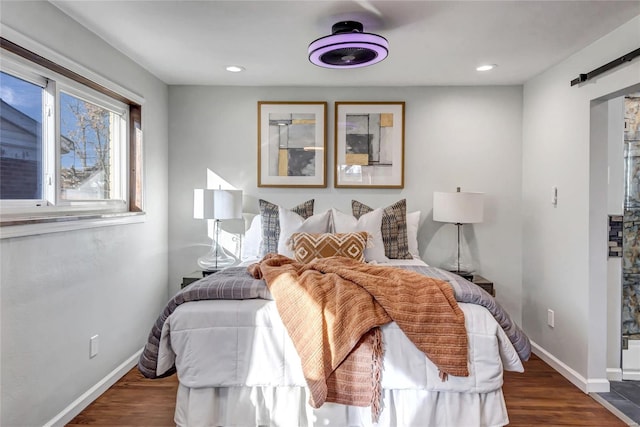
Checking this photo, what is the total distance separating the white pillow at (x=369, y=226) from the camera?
10.5 feet

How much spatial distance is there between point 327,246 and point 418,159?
1526mm

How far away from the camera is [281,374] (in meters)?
2.10

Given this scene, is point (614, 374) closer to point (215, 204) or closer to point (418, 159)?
point (418, 159)

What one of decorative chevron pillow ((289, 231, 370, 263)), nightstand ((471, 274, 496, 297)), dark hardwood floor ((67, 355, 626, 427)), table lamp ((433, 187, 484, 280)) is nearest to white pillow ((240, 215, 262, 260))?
decorative chevron pillow ((289, 231, 370, 263))

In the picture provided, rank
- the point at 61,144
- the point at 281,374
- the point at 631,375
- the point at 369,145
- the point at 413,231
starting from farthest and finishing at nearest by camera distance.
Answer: the point at 369,145, the point at 413,231, the point at 631,375, the point at 61,144, the point at 281,374

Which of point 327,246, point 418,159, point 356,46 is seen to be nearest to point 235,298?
point 327,246

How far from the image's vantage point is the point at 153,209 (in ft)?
11.9

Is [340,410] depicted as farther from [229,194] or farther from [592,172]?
[592,172]

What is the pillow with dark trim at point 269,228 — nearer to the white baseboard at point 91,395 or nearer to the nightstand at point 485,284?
the white baseboard at point 91,395

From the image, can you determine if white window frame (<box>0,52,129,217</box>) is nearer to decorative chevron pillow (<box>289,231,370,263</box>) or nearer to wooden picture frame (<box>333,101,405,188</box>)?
decorative chevron pillow (<box>289,231,370,263</box>)

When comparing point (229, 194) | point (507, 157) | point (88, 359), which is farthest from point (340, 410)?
point (507, 157)

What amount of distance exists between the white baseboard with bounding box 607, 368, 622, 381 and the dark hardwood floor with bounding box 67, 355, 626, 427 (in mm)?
321

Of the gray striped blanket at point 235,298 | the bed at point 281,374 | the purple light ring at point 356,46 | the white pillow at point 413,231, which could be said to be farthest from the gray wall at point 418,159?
the bed at point 281,374

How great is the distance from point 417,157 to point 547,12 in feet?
5.71
